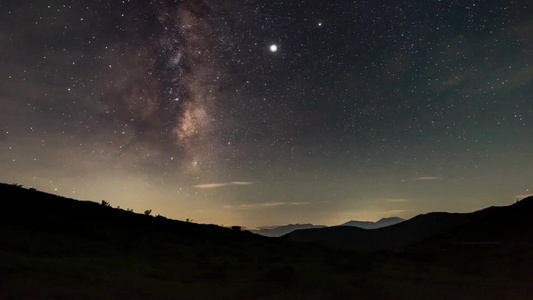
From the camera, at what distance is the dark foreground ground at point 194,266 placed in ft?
30.3

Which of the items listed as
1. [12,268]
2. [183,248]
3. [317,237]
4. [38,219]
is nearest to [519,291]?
[183,248]

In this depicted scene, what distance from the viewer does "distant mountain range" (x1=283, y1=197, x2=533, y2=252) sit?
3083 centimetres

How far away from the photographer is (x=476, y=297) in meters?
10.9

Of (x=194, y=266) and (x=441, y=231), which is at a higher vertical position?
(x=441, y=231)

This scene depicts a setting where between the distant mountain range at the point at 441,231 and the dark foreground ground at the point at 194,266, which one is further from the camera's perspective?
the distant mountain range at the point at 441,231

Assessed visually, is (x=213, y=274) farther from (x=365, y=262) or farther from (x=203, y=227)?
(x=203, y=227)

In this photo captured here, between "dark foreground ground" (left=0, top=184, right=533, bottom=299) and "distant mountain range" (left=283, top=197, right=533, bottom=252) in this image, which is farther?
"distant mountain range" (left=283, top=197, right=533, bottom=252)

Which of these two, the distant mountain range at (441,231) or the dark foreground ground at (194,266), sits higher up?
the distant mountain range at (441,231)

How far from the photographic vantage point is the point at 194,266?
13.3m

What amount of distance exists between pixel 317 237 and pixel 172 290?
77230 mm

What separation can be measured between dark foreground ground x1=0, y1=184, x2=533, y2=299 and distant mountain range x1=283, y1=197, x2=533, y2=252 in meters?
9.39

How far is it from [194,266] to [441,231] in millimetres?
52189

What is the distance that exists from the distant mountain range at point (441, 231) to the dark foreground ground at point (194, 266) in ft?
30.8

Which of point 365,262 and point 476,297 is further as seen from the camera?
point 365,262
